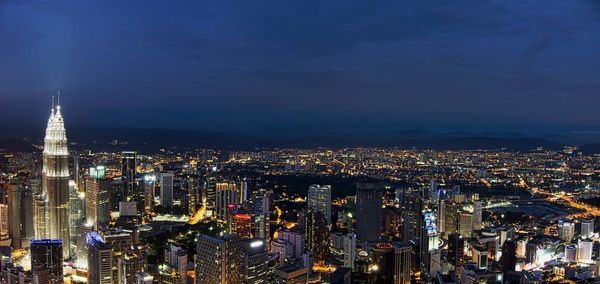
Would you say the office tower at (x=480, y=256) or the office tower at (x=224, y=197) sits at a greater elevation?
the office tower at (x=224, y=197)

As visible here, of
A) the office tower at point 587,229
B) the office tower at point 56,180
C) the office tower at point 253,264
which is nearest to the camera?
the office tower at point 253,264

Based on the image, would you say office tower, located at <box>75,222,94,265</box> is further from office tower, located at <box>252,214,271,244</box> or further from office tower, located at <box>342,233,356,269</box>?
office tower, located at <box>342,233,356,269</box>

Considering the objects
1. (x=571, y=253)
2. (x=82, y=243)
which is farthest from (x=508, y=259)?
(x=82, y=243)

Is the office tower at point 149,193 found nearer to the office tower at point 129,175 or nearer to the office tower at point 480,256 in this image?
the office tower at point 129,175

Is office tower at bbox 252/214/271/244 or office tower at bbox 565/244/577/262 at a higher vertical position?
office tower at bbox 252/214/271/244

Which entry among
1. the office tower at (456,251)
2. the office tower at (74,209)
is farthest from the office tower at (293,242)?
the office tower at (74,209)

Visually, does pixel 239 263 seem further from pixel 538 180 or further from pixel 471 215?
pixel 538 180

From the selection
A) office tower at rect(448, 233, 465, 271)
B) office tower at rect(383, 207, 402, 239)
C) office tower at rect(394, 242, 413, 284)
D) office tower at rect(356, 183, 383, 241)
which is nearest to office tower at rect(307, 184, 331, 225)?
office tower at rect(356, 183, 383, 241)

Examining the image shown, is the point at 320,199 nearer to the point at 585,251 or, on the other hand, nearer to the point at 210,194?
the point at 210,194
